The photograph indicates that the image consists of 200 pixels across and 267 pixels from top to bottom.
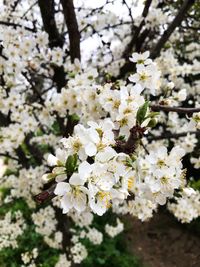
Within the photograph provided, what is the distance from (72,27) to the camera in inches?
144

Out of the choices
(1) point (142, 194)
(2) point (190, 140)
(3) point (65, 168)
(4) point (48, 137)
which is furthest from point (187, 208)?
(3) point (65, 168)

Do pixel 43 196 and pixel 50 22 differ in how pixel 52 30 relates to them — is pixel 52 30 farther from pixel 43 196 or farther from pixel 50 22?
pixel 43 196

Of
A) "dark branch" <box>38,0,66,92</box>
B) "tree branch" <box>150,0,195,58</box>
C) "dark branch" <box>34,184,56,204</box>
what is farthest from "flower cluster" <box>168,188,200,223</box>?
"dark branch" <box>34,184,56,204</box>

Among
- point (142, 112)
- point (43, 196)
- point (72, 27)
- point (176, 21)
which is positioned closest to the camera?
point (43, 196)

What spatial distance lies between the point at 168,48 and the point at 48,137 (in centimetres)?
221

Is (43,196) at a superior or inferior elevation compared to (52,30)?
inferior

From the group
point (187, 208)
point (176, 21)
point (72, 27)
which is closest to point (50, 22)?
point (72, 27)

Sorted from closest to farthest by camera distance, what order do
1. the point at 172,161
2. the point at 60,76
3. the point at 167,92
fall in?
the point at 172,161 < the point at 167,92 < the point at 60,76

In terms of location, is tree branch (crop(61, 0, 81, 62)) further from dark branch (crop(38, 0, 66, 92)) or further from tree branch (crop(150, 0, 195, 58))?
tree branch (crop(150, 0, 195, 58))

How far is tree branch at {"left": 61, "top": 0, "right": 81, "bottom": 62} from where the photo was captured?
11.5 feet

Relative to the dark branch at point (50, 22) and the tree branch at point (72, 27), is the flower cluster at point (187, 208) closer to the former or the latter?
the tree branch at point (72, 27)

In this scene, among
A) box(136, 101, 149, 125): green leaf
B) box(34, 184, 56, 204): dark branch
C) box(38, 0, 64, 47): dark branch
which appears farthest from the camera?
box(38, 0, 64, 47): dark branch

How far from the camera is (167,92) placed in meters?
2.68

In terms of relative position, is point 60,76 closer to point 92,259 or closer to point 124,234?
point 92,259
